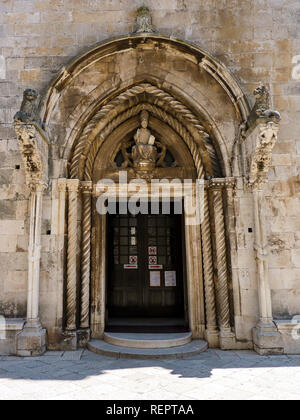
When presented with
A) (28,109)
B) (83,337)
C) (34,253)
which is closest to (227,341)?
(83,337)

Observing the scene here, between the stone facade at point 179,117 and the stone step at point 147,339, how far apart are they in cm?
39

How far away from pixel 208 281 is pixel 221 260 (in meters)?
0.42

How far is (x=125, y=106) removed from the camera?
5668 millimetres

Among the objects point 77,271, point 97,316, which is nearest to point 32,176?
point 77,271

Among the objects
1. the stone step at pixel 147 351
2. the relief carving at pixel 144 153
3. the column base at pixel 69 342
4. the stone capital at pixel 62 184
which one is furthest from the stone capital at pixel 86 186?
the stone step at pixel 147 351

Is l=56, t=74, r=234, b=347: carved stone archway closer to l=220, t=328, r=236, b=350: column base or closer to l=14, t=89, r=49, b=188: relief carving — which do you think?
l=220, t=328, r=236, b=350: column base

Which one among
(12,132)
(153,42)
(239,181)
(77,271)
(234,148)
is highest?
(153,42)

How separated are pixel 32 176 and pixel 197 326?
3.63 meters

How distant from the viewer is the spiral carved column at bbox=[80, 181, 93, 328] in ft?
16.5

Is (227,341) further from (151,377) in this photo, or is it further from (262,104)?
(262,104)

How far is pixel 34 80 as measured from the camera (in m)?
5.48

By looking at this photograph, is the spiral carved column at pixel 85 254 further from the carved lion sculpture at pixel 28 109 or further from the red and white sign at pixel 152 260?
the red and white sign at pixel 152 260
